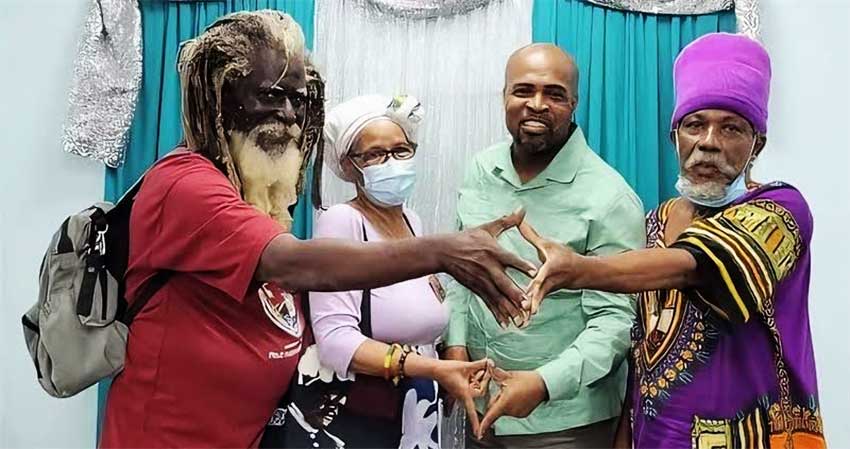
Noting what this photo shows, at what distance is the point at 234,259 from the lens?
1.24m

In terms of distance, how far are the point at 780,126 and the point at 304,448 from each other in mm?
1595

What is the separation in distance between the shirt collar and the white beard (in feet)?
1.60

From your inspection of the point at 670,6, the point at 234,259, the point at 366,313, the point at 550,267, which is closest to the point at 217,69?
the point at 234,259

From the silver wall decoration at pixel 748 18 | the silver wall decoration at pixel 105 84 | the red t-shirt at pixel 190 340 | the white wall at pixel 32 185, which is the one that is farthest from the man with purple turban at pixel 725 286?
the white wall at pixel 32 185

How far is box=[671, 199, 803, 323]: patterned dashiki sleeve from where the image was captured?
1366 millimetres

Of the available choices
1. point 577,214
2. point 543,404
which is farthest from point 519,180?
point 543,404

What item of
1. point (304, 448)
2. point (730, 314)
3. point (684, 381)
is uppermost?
point (730, 314)

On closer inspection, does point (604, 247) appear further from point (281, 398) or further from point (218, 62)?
point (218, 62)

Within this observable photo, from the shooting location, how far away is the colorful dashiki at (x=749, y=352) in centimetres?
141

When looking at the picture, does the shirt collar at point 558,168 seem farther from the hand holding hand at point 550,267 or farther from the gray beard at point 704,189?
the hand holding hand at point 550,267

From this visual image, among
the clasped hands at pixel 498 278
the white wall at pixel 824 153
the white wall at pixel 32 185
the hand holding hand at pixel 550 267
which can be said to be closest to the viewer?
the clasped hands at pixel 498 278

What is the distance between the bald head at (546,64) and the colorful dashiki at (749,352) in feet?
1.58

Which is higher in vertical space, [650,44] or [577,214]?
[650,44]

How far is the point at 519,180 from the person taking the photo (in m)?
1.83
